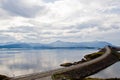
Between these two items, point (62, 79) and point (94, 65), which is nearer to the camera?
point (62, 79)

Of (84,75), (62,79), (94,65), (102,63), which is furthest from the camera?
(102,63)

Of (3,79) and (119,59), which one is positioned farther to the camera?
(119,59)

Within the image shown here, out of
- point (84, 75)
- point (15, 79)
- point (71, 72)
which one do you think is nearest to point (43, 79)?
point (15, 79)

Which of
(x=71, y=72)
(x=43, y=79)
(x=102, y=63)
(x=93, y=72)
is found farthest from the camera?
(x=102, y=63)

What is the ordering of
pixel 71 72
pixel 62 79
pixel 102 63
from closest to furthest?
1. pixel 62 79
2. pixel 71 72
3. pixel 102 63

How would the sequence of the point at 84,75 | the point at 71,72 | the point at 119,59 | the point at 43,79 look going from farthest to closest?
the point at 119,59
the point at 84,75
the point at 71,72
the point at 43,79

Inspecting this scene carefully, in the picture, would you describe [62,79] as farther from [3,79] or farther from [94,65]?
[94,65]

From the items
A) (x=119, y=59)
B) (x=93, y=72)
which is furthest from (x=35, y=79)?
(x=119, y=59)

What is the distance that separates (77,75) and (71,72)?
2372 millimetres

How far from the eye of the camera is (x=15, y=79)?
55.0 metres

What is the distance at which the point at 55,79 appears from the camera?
51.0 meters

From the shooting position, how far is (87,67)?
8200cm

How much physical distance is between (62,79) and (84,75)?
79.2 feet

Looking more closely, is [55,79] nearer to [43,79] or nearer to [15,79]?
[43,79]
